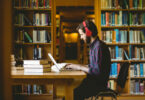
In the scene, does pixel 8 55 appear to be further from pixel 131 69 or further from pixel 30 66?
pixel 131 69

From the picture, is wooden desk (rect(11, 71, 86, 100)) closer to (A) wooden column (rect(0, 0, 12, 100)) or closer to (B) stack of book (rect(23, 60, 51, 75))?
(B) stack of book (rect(23, 60, 51, 75))

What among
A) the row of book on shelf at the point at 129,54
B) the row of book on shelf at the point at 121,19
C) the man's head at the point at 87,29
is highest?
the row of book on shelf at the point at 121,19

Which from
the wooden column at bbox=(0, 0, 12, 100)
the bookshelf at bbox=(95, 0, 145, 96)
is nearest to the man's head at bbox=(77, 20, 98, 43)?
the wooden column at bbox=(0, 0, 12, 100)

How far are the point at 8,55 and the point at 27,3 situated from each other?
3.55 m

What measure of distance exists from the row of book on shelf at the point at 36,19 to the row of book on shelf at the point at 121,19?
1193 mm

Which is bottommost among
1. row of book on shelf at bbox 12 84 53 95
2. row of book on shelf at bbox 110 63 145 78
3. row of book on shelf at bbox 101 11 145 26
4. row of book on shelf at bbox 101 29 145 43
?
row of book on shelf at bbox 12 84 53 95

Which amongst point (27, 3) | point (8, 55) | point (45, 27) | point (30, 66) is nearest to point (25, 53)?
point (45, 27)

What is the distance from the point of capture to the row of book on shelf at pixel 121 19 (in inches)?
160

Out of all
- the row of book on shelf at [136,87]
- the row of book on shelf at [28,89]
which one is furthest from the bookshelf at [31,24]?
the row of book on shelf at [136,87]

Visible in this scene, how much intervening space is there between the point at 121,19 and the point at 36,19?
1.81 metres

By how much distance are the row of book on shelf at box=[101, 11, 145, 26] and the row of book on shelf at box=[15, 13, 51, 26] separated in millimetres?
1193

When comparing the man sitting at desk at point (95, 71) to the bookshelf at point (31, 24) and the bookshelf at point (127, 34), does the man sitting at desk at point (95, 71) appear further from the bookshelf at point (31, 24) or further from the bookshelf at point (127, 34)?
the bookshelf at point (31, 24)

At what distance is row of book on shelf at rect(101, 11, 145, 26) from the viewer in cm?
406

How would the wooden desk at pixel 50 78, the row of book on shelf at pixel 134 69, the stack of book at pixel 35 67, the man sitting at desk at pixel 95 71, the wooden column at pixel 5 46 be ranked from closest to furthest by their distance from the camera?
the wooden column at pixel 5 46
the wooden desk at pixel 50 78
the stack of book at pixel 35 67
the man sitting at desk at pixel 95 71
the row of book on shelf at pixel 134 69
